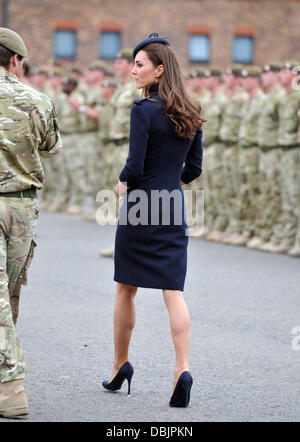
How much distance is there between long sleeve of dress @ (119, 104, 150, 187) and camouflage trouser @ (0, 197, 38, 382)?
0.52m

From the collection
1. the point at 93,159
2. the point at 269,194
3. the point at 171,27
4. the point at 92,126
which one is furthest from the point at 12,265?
the point at 171,27

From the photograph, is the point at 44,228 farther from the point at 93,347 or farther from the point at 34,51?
the point at 34,51

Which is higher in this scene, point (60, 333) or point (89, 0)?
point (89, 0)

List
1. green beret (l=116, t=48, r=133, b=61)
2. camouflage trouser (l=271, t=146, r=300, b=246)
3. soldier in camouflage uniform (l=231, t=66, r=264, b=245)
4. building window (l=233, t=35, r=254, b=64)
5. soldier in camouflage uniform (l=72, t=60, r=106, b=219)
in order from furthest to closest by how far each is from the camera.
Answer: building window (l=233, t=35, r=254, b=64)
soldier in camouflage uniform (l=72, t=60, r=106, b=219)
soldier in camouflage uniform (l=231, t=66, r=264, b=245)
camouflage trouser (l=271, t=146, r=300, b=246)
green beret (l=116, t=48, r=133, b=61)

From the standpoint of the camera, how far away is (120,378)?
6234 millimetres

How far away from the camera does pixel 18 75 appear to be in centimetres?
574

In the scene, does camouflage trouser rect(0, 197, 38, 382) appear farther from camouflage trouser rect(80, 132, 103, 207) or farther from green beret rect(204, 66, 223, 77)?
camouflage trouser rect(80, 132, 103, 207)

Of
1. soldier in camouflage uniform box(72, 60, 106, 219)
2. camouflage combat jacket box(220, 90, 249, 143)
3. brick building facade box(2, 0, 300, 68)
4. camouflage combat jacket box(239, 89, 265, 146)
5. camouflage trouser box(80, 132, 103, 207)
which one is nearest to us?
camouflage combat jacket box(239, 89, 265, 146)

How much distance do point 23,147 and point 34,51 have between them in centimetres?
3691

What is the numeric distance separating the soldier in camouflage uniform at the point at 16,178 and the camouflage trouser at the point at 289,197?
8520mm

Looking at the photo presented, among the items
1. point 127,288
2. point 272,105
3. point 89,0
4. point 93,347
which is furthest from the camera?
point 89,0

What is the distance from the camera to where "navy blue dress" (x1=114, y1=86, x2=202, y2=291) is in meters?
5.88

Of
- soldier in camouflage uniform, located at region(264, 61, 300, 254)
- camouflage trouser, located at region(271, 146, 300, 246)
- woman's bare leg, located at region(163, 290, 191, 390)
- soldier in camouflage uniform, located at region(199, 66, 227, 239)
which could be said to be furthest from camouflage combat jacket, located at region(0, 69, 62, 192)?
soldier in camouflage uniform, located at region(199, 66, 227, 239)
